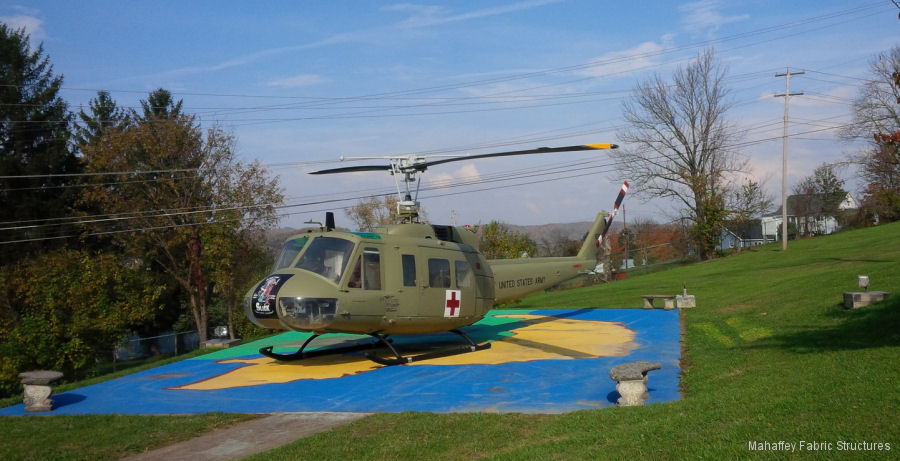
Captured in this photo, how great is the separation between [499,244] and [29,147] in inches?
1060

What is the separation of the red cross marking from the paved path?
5244mm

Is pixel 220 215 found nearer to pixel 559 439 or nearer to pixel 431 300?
pixel 431 300

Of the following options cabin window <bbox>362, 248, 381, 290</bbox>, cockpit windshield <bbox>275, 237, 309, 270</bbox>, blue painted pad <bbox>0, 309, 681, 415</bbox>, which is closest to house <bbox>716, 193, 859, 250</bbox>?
blue painted pad <bbox>0, 309, 681, 415</bbox>

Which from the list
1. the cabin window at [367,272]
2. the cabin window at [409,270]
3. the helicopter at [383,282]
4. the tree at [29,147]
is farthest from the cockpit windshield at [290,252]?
the tree at [29,147]

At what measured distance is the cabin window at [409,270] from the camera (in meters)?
13.4

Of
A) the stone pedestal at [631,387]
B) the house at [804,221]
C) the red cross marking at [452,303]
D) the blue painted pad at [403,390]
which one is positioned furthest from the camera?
the house at [804,221]

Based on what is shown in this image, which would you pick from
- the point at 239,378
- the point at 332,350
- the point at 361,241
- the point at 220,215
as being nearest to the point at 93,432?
the point at 239,378

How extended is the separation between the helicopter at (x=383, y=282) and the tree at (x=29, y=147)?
27.5m

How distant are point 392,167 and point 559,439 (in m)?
8.86

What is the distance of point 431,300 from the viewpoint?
13789mm

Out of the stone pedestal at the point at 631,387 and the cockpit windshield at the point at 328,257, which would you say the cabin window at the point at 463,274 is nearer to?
the cockpit windshield at the point at 328,257

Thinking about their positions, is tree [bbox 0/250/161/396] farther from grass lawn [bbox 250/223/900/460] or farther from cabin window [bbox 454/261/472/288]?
grass lawn [bbox 250/223/900/460]

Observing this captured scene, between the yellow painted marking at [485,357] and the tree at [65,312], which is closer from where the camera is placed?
the yellow painted marking at [485,357]

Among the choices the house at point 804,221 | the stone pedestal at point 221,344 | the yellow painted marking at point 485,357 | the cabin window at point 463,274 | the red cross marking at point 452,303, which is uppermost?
the house at point 804,221
